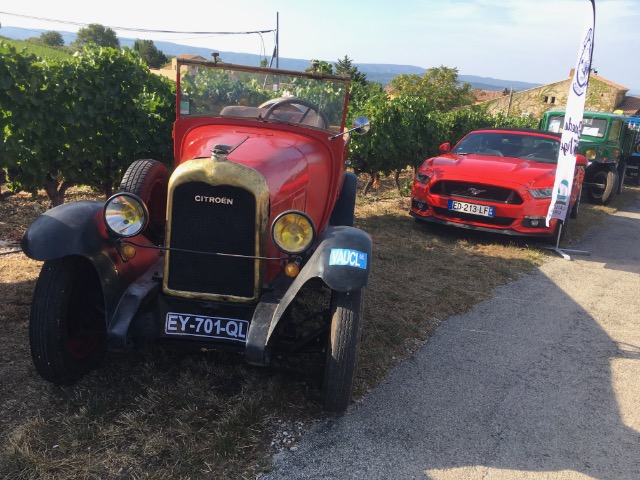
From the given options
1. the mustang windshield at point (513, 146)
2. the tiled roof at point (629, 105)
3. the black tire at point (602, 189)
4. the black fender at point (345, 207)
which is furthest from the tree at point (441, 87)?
the black fender at point (345, 207)

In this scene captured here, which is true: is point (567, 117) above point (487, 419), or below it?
above

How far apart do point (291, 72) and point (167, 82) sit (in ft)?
10.4

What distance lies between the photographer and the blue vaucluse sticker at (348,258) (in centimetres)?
291

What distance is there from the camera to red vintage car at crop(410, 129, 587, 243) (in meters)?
6.95

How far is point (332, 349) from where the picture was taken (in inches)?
114

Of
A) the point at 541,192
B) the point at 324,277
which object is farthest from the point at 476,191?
the point at 324,277

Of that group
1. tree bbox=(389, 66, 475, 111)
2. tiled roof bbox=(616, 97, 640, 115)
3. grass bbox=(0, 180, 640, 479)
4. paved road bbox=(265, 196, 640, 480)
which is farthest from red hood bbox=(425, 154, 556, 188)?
tiled roof bbox=(616, 97, 640, 115)

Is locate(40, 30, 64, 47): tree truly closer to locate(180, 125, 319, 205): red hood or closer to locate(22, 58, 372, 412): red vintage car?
locate(180, 125, 319, 205): red hood

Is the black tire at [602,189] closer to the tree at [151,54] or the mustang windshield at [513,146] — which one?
the mustang windshield at [513,146]

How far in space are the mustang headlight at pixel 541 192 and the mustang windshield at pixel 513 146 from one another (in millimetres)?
1072

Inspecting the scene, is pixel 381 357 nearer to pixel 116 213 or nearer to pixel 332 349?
pixel 332 349

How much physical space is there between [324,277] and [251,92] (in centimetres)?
225

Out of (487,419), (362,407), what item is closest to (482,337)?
(487,419)

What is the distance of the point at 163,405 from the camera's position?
9.73 feet
